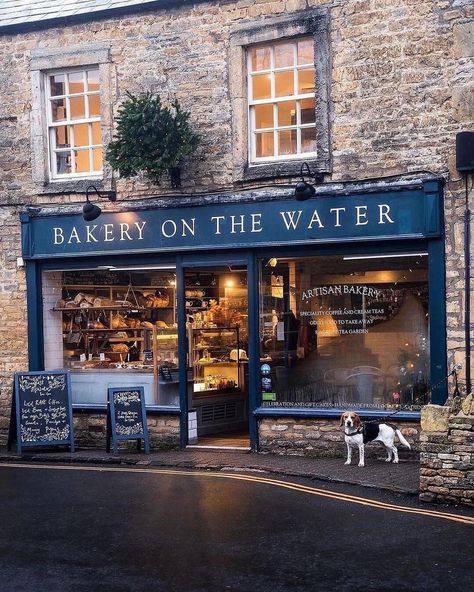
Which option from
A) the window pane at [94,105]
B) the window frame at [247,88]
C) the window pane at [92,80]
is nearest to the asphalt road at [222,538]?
the window frame at [247,88]

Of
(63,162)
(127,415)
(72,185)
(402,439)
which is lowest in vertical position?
(402,439)

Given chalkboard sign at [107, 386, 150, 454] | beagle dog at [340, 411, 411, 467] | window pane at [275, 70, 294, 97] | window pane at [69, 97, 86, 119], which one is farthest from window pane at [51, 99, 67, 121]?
beagle dog at [340, 411, 411, 467]

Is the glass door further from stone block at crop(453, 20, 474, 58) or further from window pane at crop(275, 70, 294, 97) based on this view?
stone block at crop(453, 20, 474, 58)

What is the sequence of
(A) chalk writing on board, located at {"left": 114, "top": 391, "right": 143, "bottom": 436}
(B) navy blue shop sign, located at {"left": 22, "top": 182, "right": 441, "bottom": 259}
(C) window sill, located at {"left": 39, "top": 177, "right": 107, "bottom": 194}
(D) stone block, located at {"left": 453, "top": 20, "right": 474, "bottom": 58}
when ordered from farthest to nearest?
(C) window sill, located at {"left": 39, "top": 177, "right": 107, "bottom": 194}
(A) chalk writing on board, located at {"left": 114, "top": 391, "right": 143, "bottom": 436}
(B) navy blue shop sign, located at {"left": 22, "top": 182, "right": 441, "bottom": 259}
(D) stone block, located at {"left": 453, "top": 20, "right": 474, "bottom": 58}

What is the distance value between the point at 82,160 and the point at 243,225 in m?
3.13

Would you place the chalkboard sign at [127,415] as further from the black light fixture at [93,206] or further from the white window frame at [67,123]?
the white window frame at [67,123]

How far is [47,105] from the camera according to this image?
14.8 m

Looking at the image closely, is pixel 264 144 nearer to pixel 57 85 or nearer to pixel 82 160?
pixel 82 160

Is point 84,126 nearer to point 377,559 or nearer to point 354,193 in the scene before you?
point 354,193

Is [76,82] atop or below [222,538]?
atop

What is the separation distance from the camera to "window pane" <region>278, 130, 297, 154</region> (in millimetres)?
13336

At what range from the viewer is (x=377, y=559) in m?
7.63

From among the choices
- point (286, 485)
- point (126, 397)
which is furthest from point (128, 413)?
point (286, 485)

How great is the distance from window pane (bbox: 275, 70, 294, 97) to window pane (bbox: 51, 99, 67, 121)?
361cm
